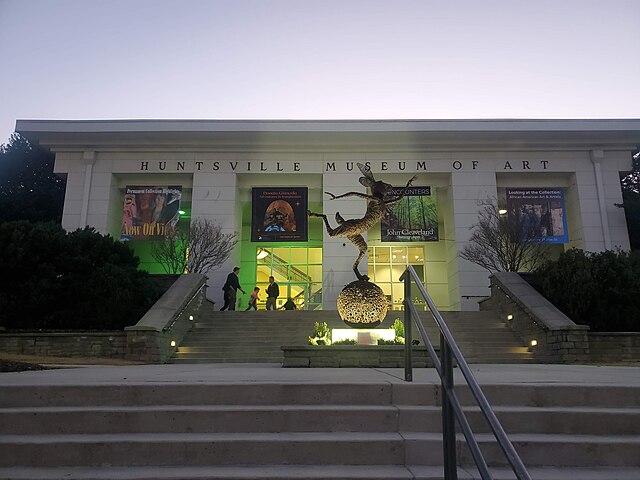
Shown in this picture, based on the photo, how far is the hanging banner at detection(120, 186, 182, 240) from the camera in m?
24.0

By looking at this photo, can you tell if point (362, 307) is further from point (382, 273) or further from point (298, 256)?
point (298, 256)

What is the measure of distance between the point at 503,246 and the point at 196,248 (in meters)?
12.6

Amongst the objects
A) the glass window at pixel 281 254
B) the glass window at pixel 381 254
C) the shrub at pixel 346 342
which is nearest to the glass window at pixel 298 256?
the glass window at pixel 281 254

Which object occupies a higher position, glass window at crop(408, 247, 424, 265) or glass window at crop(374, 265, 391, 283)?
glass window at crop(408, 247, 424, 265)

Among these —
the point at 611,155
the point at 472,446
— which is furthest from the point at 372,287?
the point at 611,155

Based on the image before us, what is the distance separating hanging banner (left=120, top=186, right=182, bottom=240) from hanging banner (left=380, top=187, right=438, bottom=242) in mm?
10212

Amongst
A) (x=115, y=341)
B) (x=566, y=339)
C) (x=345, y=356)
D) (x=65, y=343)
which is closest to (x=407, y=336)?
(x=345, y=356)

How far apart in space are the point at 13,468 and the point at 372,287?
6.86m

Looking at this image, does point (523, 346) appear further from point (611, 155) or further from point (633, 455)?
point (611, 155)

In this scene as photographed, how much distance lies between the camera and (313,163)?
2512cm

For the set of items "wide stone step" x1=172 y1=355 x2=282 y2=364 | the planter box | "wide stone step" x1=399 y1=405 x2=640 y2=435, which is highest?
the planter box

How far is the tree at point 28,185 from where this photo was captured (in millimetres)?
30672

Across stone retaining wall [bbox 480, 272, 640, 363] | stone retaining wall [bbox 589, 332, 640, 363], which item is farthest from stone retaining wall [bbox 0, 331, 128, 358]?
stone retaining wall [bbox 589, 332, 640, 363]

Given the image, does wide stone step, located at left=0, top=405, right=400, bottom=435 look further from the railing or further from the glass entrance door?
the glass entrance door
